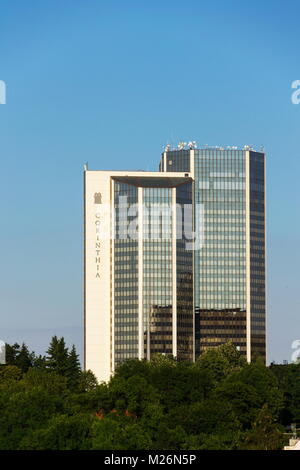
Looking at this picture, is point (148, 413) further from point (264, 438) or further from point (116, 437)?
point (116, 437)

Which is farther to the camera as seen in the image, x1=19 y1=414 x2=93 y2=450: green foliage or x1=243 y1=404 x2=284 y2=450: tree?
x1=243 y1=404 x2=284 y2=450: tree

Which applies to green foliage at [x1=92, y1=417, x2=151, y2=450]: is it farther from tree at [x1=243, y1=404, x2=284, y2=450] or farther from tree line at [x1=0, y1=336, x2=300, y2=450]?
tree at [x1=243, y1=404, x2=284, y2=450]

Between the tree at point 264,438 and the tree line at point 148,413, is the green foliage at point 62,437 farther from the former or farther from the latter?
the tree at point 264,438

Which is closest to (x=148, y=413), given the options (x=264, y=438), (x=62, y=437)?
(x=264, y=438)

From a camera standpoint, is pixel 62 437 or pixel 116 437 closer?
pixel 62 437

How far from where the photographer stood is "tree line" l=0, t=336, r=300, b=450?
120 metres

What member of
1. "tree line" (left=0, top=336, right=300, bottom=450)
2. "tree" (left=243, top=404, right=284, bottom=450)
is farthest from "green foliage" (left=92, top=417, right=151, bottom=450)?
"tree" (left=243, top=404, right=284, bottom=450)

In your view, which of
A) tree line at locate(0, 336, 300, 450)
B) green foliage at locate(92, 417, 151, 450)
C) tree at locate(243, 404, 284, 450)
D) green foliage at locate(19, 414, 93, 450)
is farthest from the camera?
tree at locate(243, 404, 284, 450)

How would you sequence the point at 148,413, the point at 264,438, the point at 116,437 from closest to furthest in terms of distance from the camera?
the point at 116,437 < the point at 264,438 < the point at 148,413

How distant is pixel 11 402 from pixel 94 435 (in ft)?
61.0

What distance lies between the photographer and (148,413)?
140m

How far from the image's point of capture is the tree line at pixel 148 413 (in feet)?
395
